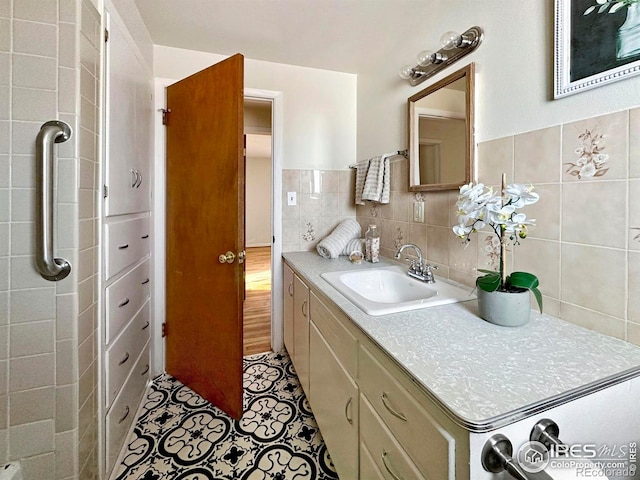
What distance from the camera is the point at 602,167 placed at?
32.4 inches

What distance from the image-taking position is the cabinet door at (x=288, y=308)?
1906 millimetres

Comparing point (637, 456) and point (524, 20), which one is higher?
point (524, 20)

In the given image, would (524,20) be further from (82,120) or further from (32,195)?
(32,195)

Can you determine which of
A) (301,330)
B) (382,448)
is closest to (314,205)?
(301,330)

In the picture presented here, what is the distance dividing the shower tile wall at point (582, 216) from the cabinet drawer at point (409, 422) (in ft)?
2.14

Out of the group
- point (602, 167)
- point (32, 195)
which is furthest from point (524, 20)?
point (32, 195)

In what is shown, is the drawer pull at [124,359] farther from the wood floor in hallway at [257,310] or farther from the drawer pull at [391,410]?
the drawer pull at [391,410]

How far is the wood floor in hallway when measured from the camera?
241 cm

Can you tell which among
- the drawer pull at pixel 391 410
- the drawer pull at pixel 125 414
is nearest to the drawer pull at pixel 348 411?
the drawer pull at pixel 391 410

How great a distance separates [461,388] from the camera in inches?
23.3

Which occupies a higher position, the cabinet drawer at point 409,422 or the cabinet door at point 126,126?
the cabinet door at point 126,126

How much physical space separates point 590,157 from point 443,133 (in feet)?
2.19

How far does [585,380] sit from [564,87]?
2.80ft

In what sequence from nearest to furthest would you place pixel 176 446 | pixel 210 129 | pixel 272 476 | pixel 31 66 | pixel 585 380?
1. pixel 585 380
2. pixel 31 66
3. pixel 272 476
4. pixel 176 446
5. pixel 210 129
